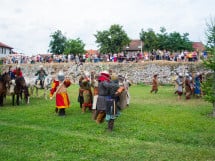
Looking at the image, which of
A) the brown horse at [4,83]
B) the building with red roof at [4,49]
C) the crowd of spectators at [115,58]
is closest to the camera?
the brown horse at [4,83]

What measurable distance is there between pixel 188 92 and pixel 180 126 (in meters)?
8.78

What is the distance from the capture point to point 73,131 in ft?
38.8

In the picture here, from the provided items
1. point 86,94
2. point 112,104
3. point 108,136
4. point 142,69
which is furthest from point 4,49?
point 108,136

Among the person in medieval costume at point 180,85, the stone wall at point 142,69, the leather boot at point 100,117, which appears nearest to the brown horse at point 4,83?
the leather boot at point 100,117

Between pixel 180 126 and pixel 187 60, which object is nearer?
pixel 180 126

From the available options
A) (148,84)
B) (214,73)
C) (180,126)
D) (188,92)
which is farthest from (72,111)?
(148,84)

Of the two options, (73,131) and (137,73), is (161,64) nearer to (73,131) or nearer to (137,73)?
(137,73)

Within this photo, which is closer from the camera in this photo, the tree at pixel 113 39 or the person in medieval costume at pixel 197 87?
the person in medieval costume at pixel 197 87

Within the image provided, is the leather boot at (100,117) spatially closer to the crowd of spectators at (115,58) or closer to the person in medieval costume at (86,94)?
the person in medieval costume at (86,94)

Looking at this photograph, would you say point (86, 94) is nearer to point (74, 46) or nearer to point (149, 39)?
point (149, 39)

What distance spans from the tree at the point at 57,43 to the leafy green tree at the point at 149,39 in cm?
1470

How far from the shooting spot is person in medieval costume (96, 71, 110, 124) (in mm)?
12008

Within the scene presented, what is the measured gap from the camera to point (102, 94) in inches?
491

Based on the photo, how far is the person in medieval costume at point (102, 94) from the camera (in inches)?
473
